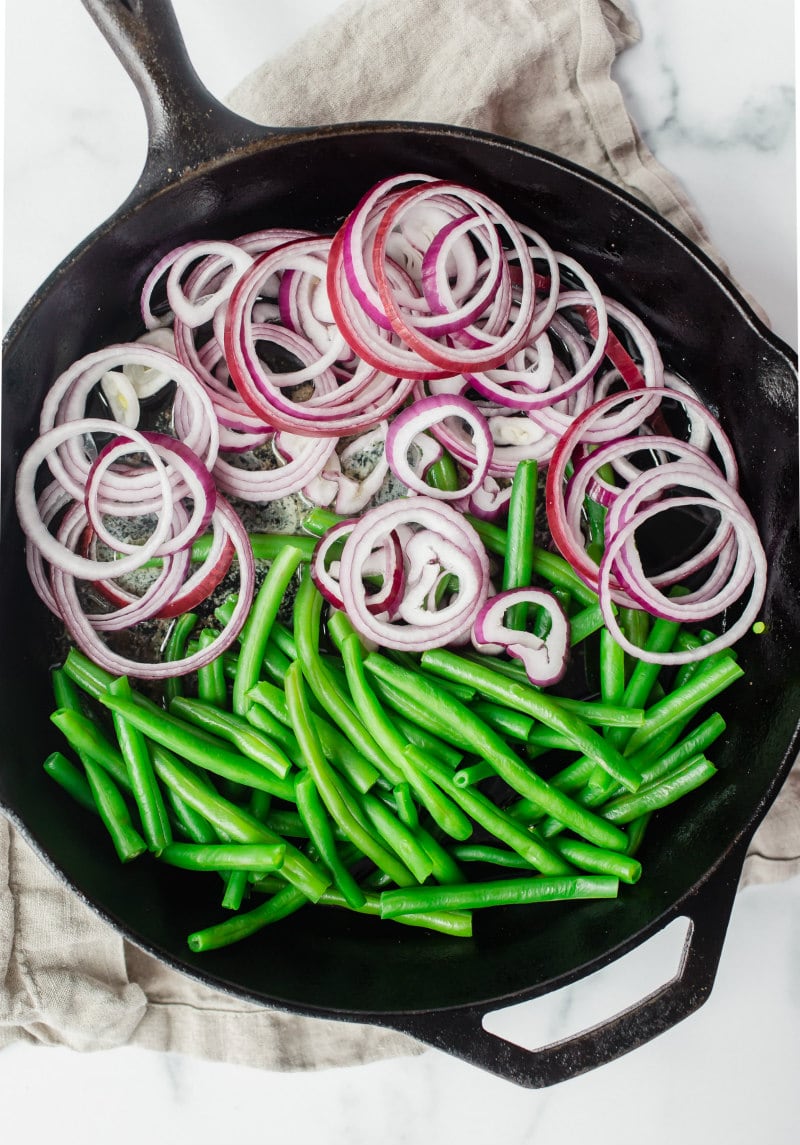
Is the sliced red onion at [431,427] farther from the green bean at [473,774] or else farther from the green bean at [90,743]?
the green bean at [90,743]

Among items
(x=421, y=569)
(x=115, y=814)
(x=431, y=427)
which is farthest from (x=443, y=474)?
(x=115, y=814)

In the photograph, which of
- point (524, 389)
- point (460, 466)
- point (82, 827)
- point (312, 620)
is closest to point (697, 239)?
point (524, 389)

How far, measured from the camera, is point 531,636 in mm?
2020

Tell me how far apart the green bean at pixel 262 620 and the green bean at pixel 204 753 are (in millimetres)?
112

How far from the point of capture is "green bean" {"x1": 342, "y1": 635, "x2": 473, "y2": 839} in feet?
6.30

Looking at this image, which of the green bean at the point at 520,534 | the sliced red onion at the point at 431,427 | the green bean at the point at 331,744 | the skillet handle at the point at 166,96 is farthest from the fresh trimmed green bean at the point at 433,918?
the skillet handle at the point at 166,96

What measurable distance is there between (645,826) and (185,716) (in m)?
1.04

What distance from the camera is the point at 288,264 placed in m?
2.07

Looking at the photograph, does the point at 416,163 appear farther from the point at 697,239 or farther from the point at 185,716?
the point at 185,716

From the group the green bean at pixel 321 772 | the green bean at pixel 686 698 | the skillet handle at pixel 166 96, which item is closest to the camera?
the skillet handle at pixel 166 96

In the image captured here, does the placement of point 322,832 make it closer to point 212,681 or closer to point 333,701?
point 333,701

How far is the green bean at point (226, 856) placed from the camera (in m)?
1.85

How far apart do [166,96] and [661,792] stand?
169 centimetres

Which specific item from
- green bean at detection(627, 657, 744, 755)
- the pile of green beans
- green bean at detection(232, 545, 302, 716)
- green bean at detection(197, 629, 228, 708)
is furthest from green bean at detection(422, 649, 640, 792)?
green bean at detection(197, 629, 228, 708)
